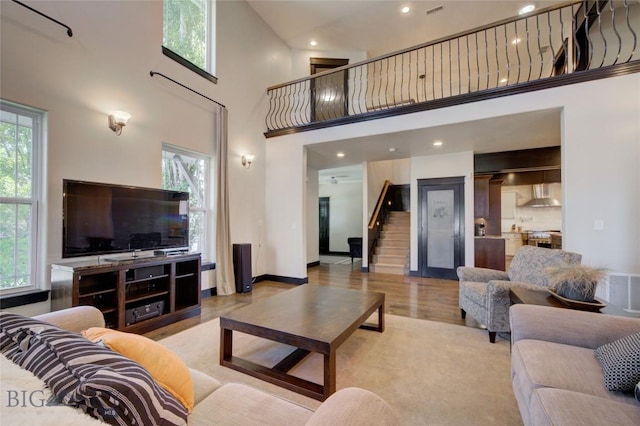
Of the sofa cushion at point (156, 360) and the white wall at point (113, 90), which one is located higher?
the white wall at point (113, 90)

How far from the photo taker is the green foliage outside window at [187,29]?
3.99 meters

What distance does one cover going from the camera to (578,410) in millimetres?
1035

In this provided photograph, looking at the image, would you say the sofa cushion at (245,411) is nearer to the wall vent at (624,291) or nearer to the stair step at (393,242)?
the wall vent at (624,291)

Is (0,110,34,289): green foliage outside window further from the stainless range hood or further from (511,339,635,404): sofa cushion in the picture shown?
the stainless range hood

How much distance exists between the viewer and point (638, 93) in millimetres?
3072

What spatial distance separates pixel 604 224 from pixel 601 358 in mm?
2787

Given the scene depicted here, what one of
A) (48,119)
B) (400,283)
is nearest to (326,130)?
(400,283)

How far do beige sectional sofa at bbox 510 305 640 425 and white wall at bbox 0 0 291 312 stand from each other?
156 inches

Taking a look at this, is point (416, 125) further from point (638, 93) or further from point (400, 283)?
point (400, 283)

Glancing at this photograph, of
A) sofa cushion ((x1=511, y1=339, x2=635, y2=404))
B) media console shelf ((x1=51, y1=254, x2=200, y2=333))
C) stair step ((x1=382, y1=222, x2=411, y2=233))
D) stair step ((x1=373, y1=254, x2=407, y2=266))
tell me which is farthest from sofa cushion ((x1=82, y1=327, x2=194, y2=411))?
stair step ((x1=382, y1=222, x2=411, y2=233))

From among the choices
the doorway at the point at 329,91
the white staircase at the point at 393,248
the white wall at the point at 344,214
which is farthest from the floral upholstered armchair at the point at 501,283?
the white wall at the point at 344,214

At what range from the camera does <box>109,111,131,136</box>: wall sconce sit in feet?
10.2

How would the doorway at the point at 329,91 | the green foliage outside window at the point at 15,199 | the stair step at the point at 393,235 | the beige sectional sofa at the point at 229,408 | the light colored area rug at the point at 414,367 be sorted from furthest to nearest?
the stair step at the point at 393,235, the doorway at the point at 329,91, the green foliage outside window at the point at 15,199, the light colored area rug at the point at 414,367, the beige sectional sofa at the point at 229,408

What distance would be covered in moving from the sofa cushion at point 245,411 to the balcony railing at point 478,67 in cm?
432
